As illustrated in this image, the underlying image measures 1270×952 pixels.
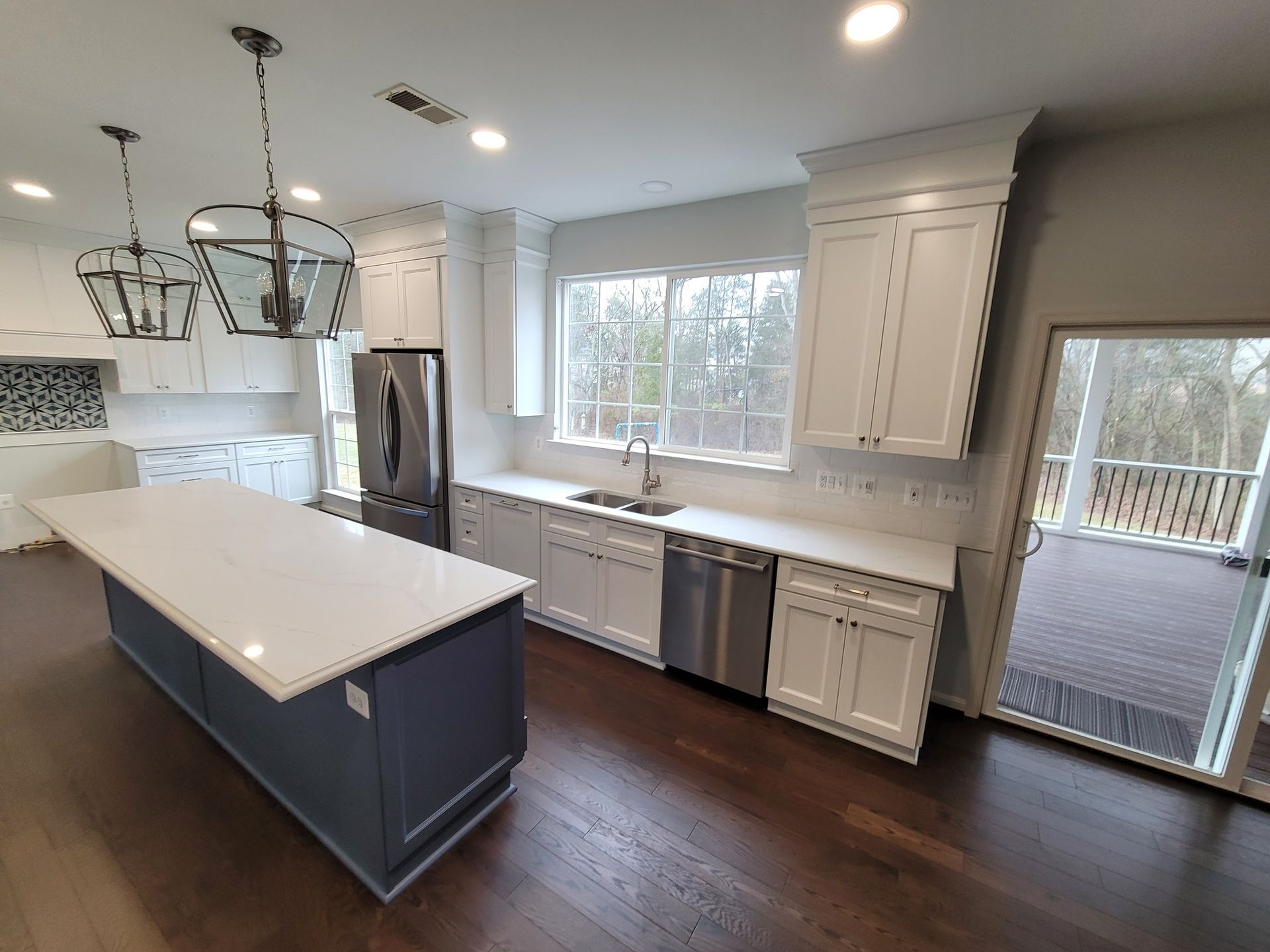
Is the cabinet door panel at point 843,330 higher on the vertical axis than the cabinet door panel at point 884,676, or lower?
higher

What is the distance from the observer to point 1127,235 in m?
1.99

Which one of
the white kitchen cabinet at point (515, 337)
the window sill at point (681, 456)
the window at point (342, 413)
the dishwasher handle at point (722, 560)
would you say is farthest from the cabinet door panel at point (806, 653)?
the window at point (342, 413)

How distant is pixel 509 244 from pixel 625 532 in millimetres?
2119

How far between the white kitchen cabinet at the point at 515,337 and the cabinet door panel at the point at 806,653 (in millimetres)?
2263

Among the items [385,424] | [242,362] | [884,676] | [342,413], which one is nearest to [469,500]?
[385,424]

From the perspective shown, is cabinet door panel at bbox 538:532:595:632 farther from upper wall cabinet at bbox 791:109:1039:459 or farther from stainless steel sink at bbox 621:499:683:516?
upper wall cabinet at bbox 791:109:1039:459

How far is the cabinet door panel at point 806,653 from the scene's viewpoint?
2244mm

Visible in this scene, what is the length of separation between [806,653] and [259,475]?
555 cm

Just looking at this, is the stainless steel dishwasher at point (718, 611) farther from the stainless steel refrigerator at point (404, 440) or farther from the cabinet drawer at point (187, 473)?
the cabinet drawer at point (187, 473)

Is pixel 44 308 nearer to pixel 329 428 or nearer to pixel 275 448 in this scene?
pixel 275 448

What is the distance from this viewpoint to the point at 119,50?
5.43 feet

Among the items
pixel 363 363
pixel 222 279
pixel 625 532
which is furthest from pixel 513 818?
pixel 363 363

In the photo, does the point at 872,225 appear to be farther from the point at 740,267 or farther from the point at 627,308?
the point at 627,308

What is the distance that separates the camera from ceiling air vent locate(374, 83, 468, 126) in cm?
187
